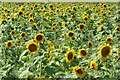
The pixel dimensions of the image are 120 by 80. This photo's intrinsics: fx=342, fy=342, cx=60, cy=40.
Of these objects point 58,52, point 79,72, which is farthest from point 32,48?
point 58,52

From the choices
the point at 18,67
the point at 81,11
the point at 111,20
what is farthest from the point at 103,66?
the point at 81,11

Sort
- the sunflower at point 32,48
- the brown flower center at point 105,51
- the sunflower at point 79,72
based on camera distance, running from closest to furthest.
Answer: the sunflower at point 79,72, the brown flower center at point 105,51, the sunflower at point 32,48

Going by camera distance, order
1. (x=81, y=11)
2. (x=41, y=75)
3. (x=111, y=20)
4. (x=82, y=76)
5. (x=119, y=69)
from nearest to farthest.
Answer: (x=82, y=76), (x=41, y=75), (x=119, y=69), (x=111, y=20), (x=81, y=11)

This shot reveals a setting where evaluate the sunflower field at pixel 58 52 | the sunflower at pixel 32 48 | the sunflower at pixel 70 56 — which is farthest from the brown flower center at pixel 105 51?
the sunflower at pixel 32 48

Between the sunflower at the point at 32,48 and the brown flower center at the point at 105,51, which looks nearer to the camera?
the brown flower center at the point at 105,51

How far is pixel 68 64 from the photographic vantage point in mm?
3695

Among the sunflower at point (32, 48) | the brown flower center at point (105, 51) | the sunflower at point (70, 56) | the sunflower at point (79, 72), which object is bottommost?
the sunflower at point (79, 72)

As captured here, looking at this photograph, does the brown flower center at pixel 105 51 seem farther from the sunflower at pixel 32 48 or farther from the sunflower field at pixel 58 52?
the sunflower at pixel 32 48

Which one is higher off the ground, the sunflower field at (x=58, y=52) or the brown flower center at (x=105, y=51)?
the sunflower field at (x=58, y=52)

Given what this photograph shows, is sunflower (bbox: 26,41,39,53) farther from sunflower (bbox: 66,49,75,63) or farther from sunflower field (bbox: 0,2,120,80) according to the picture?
sunflower (bbox: 66,49,75,63)

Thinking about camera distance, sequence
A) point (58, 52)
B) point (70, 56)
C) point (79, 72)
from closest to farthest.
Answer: point (79, 72) → point (70, 56) → point (58, 52)

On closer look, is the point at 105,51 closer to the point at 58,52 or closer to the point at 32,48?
the point at 32,48

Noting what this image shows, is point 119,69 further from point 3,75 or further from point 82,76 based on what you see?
point 3,75

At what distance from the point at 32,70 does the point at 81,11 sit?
4.36 meters
